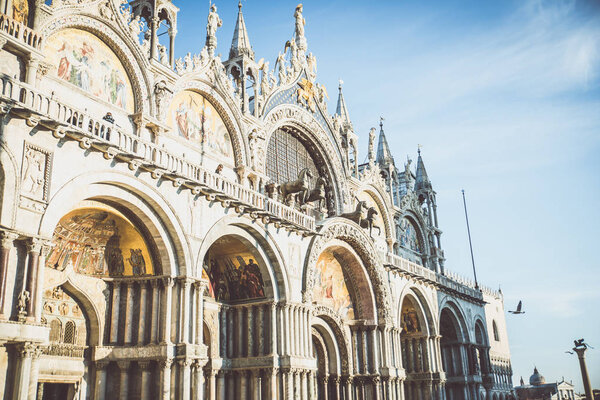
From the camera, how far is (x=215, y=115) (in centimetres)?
2328

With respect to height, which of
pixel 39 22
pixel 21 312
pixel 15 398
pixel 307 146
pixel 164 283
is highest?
pixel 307 146

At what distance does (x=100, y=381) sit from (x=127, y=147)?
6.75 meters

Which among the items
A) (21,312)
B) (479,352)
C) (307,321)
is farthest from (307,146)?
(479,352)

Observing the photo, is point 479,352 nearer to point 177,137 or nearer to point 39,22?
point 177,137

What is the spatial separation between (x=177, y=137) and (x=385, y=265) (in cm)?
1381

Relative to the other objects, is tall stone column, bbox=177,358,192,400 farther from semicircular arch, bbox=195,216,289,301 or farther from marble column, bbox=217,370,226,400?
semicircular arch, bbox=195,216,289,301

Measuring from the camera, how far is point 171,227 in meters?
18.0

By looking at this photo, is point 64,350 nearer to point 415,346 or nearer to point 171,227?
point 171,227

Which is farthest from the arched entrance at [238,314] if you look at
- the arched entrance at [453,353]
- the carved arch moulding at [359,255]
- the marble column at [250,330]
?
the arched entrance at [453,353]

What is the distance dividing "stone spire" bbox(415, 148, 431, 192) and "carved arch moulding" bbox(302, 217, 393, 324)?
50.4 ft

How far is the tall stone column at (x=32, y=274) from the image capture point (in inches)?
523

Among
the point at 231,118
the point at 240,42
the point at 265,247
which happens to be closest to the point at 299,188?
the point at 265,247

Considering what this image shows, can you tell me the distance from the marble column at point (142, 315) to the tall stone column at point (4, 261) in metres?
5.05

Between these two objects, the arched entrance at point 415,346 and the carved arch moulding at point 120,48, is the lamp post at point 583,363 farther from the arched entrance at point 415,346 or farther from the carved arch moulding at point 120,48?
the carved arch moulding at point 120,48
